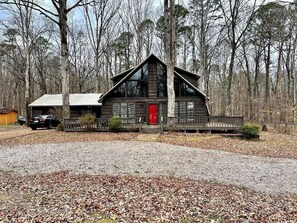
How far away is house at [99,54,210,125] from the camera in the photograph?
847 inches

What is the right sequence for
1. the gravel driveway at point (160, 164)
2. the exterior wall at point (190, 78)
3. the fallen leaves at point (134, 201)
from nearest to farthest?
the fallen leaves at point (134, 201) < the gravel driveway at point (160, 164) < the exterior wall at point (190, 78)

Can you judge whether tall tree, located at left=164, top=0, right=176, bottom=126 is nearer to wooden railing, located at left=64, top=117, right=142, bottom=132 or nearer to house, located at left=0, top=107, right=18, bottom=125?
wooden railing, located at left=64, top=117, right=142, bottom=132

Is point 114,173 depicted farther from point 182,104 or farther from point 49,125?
point 49,125

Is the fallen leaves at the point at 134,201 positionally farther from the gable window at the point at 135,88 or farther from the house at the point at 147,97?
the gable window at the point at 135,88

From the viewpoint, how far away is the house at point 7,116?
106 feet

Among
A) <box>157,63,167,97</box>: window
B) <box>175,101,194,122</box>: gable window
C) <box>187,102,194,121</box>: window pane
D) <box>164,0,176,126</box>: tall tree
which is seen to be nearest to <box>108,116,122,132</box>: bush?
<box>164,0,176,126</box>: tall tree

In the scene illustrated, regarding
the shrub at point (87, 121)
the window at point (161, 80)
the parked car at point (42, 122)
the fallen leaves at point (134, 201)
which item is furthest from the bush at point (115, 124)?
the fallen leaves at point (134, 201)

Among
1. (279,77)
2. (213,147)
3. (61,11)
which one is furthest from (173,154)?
(279,77)

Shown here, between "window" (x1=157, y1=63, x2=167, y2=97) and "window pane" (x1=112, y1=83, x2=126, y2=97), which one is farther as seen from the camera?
"window pane" (x1=112, y1=83, x2=126, y2=97)

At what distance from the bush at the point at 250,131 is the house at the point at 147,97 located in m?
5.71

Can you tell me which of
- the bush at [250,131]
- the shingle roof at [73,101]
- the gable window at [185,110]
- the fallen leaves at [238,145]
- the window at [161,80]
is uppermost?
the window at [161,80]

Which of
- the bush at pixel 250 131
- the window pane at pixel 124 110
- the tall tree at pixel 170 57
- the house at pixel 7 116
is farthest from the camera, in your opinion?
the house at pixel 7 116

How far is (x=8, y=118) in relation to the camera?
3334cm

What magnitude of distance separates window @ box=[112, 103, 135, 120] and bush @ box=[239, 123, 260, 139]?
32.6 ft
